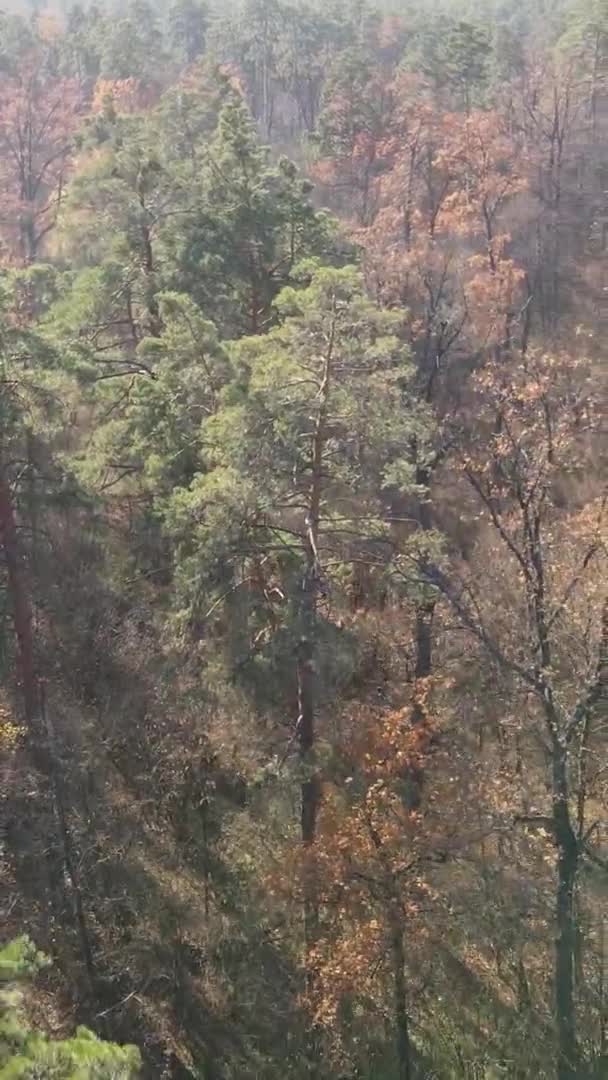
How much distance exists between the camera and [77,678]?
16984 mm

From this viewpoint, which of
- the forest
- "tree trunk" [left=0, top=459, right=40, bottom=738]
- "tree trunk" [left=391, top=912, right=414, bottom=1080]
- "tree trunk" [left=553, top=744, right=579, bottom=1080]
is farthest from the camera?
"tree trunk" [left=0, top=459, right=40, bottom=738]

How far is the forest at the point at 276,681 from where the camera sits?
12.2 m

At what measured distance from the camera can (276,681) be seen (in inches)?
584

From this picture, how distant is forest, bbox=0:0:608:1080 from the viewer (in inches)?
480

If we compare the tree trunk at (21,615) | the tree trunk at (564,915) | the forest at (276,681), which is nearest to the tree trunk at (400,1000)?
→ the forest at (276,681)

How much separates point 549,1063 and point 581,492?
54.3 feet

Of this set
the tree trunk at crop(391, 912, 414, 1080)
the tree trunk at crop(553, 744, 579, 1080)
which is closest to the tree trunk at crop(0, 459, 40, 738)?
the tree trunk at crop(391, 912, 414, 1080)

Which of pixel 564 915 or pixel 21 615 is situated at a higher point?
pixel 21 615

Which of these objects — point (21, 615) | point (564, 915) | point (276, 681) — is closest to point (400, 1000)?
point (564, 915)

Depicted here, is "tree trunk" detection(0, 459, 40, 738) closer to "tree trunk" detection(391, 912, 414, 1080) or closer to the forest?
the forest

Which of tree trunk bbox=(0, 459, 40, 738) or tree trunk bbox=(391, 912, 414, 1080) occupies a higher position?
tree trunk bbox=(0, 459, 40, 738)

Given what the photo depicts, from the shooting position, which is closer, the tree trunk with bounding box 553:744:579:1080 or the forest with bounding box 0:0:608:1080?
the tree trunk with bounding box 553:744:579:1080

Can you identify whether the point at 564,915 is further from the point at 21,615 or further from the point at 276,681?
the point at 21,615

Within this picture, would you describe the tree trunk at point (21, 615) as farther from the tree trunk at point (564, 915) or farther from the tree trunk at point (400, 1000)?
the tree trunk at point (564, 915)
